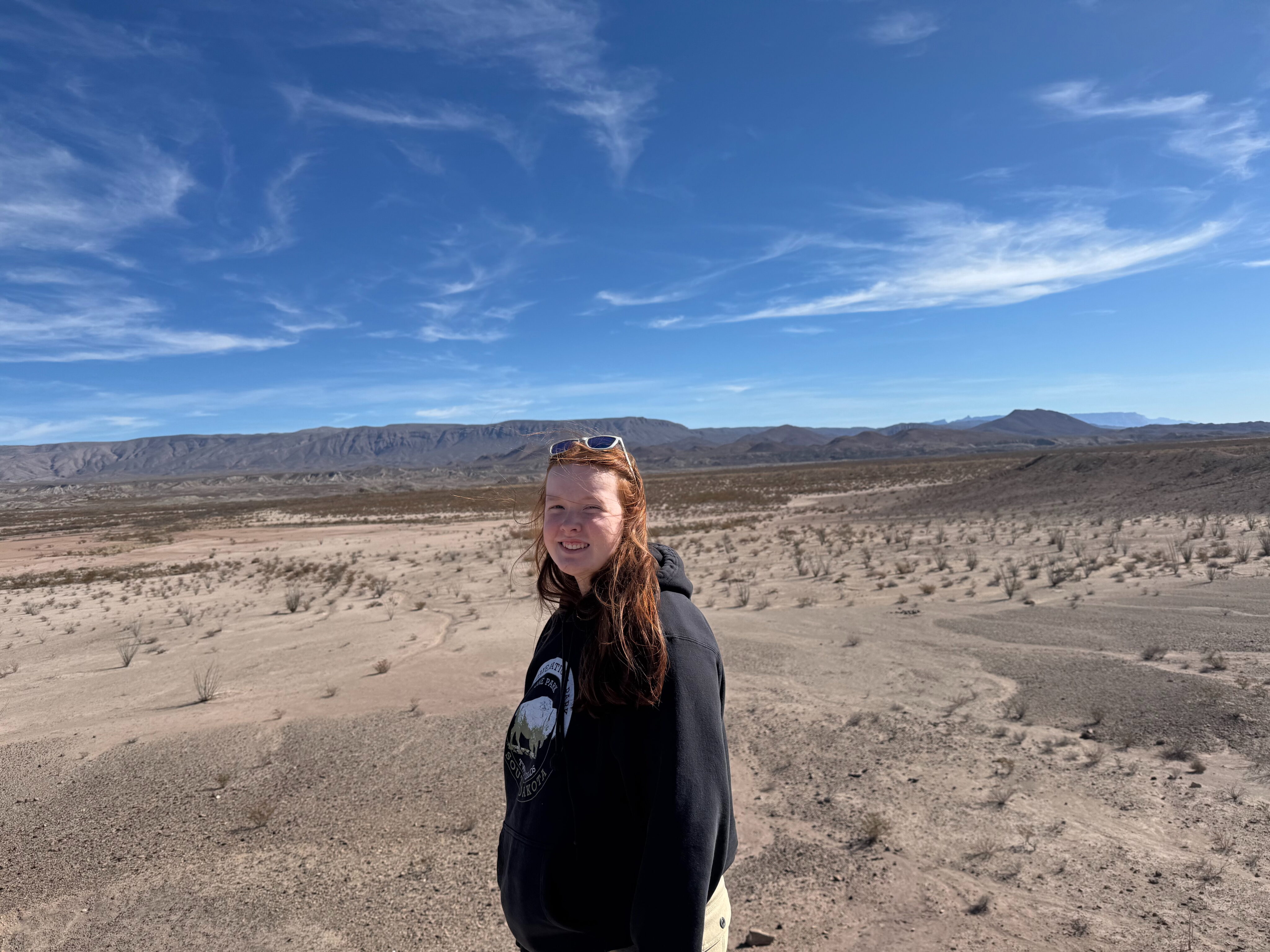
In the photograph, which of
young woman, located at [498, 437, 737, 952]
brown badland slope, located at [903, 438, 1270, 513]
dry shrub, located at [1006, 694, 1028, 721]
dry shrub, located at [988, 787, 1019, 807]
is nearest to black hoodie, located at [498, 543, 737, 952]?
young woman, located at [498, 437, 737, 952]

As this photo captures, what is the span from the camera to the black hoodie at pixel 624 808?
4.41 feet

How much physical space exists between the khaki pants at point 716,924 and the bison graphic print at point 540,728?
16.5 inches

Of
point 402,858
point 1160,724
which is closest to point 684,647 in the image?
point 402,858

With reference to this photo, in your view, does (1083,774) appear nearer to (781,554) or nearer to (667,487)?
(781,554)

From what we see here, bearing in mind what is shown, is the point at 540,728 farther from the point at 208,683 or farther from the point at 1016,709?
the point at 208,683

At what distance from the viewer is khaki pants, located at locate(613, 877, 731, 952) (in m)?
1.54

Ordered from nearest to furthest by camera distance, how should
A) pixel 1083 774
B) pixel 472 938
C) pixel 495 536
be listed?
1. pixel 472 938
2. pixel 1083 774
3. pixel 495 536

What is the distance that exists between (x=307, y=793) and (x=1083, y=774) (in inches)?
209

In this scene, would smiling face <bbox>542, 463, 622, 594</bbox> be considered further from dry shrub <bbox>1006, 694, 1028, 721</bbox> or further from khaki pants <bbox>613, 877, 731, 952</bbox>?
dry shrub <bbox>1006, 694, 1028, 721</bbox>

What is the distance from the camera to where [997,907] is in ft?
10.9

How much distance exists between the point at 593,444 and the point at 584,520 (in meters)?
0.28

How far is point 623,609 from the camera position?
1505mm

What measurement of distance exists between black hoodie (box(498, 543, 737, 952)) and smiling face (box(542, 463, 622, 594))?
0.17 meters

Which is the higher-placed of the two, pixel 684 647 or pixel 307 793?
pixel 684 647
